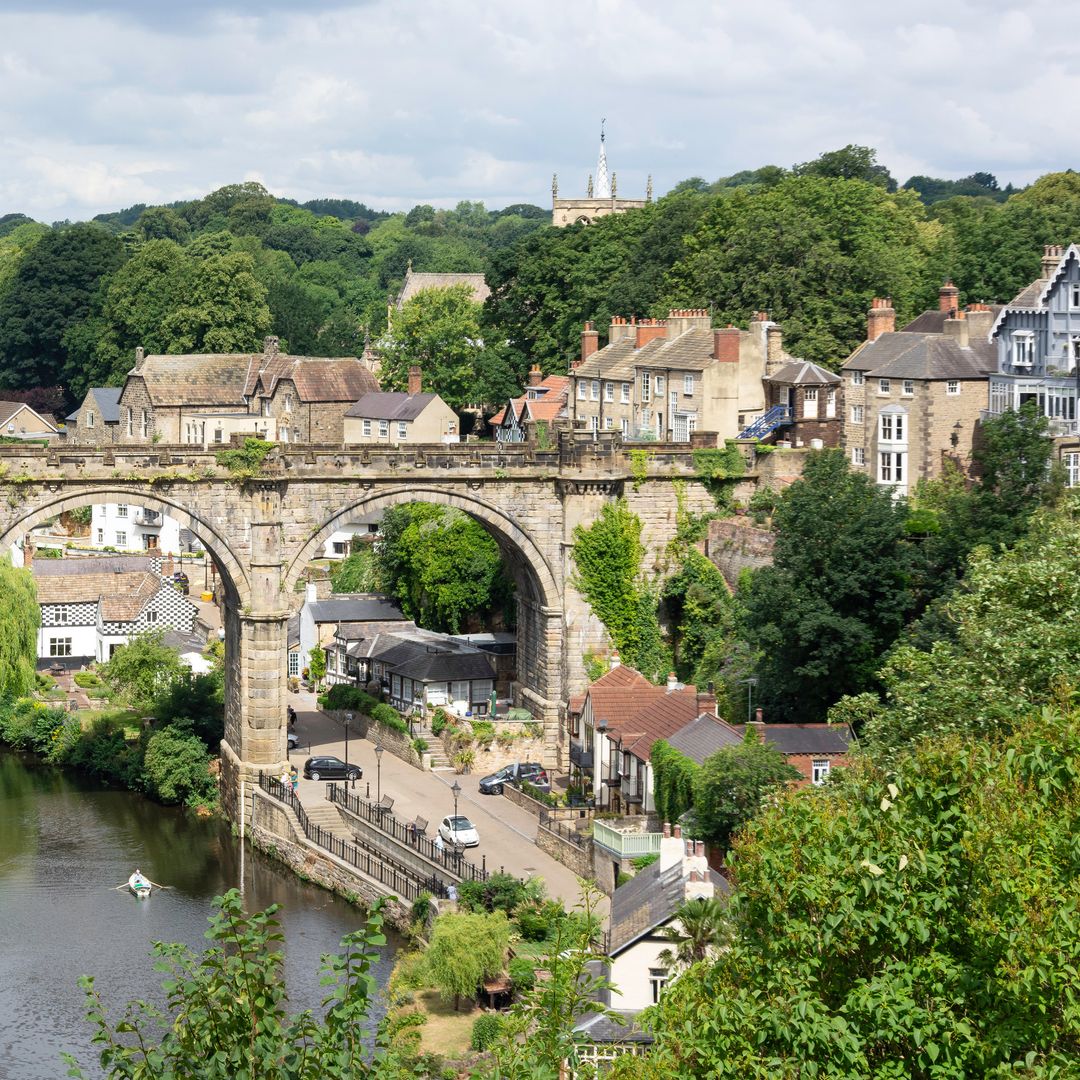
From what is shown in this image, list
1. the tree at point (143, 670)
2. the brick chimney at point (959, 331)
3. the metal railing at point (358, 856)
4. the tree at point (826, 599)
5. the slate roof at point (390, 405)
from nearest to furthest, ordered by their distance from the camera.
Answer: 1. the metal railing at point (358, 856)
2. the tree at point (826, 599)
3. the brick chimney at point (959, 331)
4. the tree at point (143, 670)
5. the slate roof at point (390, 405)

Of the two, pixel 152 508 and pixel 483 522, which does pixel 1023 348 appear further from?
pixel 152 508

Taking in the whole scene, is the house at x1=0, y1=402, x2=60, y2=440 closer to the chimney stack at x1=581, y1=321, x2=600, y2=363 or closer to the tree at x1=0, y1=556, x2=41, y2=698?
the chimney stack at x1=581, y1=321, x2=600, y2=363

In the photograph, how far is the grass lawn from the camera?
4038 cm

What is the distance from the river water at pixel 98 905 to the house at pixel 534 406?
2766 cm

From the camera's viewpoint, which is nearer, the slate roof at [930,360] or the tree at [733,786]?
the tree at [733,786]

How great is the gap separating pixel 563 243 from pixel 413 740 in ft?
138

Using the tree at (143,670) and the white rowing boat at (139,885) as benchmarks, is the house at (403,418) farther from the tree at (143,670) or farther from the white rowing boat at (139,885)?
the white rowing boat at (139,885)

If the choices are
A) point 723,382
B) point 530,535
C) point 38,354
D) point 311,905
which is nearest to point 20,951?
point 311,905

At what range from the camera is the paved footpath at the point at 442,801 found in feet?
164

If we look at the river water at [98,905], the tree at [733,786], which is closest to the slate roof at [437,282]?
the river water at [98,905]

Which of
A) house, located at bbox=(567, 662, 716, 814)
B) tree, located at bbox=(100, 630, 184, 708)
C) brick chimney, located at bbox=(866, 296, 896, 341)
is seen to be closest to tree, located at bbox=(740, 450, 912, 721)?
house, located at bbox=(567, 662, 716, 814)

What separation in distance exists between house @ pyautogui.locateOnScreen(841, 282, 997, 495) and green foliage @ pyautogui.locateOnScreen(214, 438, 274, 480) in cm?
1941

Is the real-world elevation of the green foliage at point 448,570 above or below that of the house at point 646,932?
above

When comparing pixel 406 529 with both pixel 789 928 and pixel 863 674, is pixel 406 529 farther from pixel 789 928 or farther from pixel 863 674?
pixel 789 928
